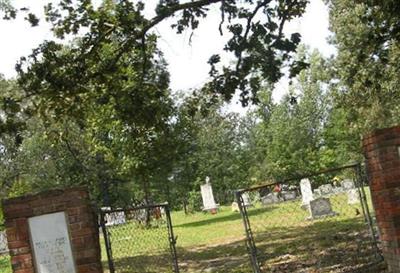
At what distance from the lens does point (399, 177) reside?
7453mm

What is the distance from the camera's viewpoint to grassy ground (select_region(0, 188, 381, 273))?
35.0 feet

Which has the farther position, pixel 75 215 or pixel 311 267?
pixel 311 267

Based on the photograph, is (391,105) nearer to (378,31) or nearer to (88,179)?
(378,31)

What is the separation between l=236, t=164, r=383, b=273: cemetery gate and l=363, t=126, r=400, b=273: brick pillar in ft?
4.22

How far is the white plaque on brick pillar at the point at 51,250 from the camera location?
6254 mm

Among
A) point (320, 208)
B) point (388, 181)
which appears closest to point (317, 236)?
point (320, 208)

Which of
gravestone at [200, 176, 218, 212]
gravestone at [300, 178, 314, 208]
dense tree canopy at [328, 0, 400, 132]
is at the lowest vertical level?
gravestone at [300, 178, 314, 208]

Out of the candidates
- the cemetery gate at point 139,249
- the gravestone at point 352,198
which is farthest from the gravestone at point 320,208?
the cemetery gate at point 139,249

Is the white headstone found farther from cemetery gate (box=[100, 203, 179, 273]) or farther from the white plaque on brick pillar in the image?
the white plaque on brick pillar

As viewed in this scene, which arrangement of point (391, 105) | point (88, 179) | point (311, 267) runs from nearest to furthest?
point (311, 267)
point (391, 105)
point (88, 179)

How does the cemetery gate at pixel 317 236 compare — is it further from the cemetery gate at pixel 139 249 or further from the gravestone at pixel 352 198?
the cemetery gate at pixel 139 249

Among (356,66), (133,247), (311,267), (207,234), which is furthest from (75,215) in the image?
(356,66)

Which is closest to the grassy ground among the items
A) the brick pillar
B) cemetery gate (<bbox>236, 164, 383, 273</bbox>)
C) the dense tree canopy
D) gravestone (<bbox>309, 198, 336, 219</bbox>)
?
cemetery gate (<bbox>236, 164, 383, 273</bbox>)

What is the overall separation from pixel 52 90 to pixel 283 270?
5.38 metres
